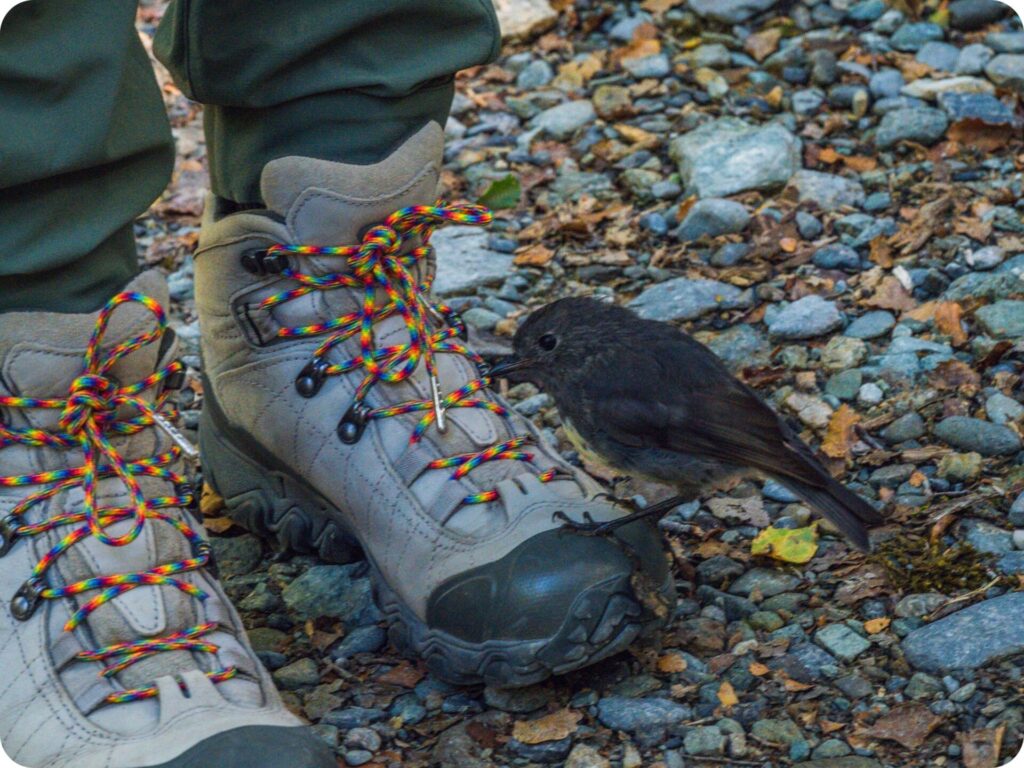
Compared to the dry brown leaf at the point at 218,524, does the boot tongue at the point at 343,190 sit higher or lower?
higher

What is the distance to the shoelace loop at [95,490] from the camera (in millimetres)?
2744

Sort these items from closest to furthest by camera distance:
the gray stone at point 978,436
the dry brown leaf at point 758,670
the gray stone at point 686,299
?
the dry brown leaf at point 758,670 < the gray stone at point 978,436 < the gray stone at point 686,299

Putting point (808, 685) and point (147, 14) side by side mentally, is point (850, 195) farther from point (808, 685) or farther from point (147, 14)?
point (147, 14)

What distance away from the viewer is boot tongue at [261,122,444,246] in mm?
3076

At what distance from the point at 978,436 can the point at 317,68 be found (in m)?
2.06

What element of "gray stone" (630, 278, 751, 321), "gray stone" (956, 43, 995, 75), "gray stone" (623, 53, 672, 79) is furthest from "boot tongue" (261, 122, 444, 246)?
"gray stone" (956, 43, 995, 75)

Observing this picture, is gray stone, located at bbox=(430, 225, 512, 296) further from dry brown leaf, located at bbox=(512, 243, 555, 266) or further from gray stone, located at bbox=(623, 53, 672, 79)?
gray stone, located at bbox=(623, 53, 672, 79)

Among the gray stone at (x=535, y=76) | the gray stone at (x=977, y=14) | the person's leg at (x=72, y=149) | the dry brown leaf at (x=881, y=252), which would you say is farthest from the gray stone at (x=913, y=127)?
the person's leg at (x=72, y=149)

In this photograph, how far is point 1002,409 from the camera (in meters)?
3.93

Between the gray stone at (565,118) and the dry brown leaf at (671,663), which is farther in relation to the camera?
the gray stone at (565,118)

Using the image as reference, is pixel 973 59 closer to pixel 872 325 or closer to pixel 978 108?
pixel 978 108

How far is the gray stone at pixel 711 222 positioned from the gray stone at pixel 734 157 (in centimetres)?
19

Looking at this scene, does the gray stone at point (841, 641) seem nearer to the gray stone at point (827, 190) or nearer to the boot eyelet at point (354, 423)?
the boot eyelet at point (354, 423)

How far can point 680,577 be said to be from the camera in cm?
343
